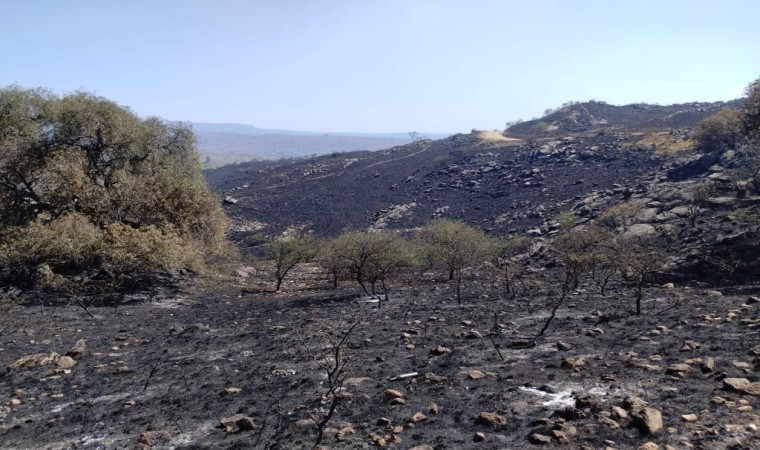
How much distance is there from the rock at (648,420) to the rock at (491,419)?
1.93 m

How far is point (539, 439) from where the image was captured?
7156 mm

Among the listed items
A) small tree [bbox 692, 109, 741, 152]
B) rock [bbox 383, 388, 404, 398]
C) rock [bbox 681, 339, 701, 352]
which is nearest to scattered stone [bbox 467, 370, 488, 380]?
rock [bbox 383, 388, 404, 398]

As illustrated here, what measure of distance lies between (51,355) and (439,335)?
10.4 metres

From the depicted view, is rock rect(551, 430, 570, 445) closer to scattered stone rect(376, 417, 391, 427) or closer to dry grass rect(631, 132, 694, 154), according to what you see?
scattered stone rect(376, 417, 391, 427)

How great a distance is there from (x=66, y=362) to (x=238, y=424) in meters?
6.73

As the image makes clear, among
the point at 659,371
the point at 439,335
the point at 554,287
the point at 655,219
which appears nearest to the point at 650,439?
the point at 659,371

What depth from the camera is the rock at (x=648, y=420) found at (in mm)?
7051

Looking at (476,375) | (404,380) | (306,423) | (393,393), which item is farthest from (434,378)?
(306,423)

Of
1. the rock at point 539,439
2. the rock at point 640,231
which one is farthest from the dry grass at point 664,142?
the rock at point 539,439

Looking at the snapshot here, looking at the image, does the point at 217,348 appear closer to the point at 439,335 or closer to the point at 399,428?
the point at 439,335

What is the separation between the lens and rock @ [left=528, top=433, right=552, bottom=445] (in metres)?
7.12

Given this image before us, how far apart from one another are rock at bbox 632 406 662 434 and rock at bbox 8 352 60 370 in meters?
13.3

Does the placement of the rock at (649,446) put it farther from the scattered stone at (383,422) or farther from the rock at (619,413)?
the scattered stone at (383,422)

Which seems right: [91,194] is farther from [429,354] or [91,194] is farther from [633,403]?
[633,403]
